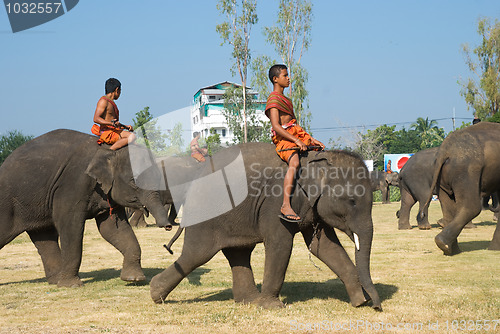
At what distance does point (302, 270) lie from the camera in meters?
10.0

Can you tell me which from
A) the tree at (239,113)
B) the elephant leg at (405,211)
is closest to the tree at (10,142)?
the tree at (239,113)

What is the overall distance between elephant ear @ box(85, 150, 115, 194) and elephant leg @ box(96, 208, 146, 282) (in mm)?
603

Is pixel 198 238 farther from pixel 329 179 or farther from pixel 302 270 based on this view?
pixel 302 270

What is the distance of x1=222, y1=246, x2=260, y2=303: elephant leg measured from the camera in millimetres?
7273

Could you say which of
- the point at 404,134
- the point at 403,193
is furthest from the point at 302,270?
the point at 404,134

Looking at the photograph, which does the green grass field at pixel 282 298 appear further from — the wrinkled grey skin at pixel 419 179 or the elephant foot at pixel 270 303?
the wrinkled grey skin at pixel 419 179

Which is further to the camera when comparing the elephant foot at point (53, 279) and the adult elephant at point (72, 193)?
the elephant foot at point (53, 279)

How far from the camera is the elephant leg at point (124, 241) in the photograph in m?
8.79

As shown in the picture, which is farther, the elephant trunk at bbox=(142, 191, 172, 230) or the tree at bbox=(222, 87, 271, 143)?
the tree at bbox=(222, 87, 271, 143)

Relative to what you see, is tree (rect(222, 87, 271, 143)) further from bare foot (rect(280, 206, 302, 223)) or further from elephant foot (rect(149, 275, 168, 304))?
bare foot (rect(280, 206, 302, 223))

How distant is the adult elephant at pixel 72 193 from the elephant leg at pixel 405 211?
10.9 meters

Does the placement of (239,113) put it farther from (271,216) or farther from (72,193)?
(271,216)

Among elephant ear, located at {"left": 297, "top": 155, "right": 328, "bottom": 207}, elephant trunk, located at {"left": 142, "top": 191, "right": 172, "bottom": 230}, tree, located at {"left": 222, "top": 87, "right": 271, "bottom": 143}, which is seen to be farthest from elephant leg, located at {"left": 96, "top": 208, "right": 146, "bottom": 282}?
tree, located at {"left": 222, "top": 87, "right": 271, "bottom": 143}

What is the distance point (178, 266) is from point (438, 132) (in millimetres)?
93886
